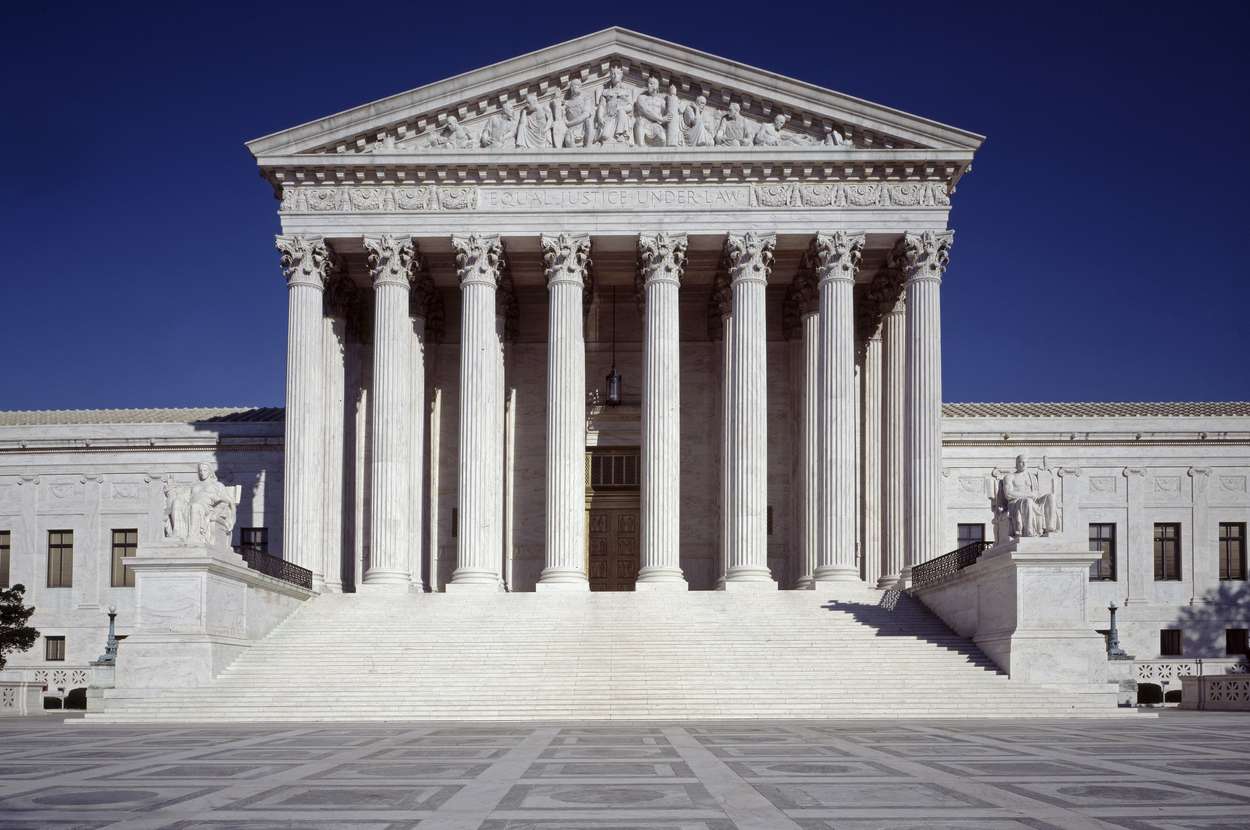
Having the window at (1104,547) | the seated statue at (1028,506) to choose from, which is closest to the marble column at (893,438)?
the seated statue at (1028,506)

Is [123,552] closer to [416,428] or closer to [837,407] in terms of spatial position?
[416,428]

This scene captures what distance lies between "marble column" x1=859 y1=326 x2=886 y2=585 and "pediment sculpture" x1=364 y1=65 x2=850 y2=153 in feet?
30.5

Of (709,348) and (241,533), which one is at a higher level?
(709,348)

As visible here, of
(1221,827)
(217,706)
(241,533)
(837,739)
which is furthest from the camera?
(241,533)

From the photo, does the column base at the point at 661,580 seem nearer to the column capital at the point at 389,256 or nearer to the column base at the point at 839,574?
the column base at the point at 839,574

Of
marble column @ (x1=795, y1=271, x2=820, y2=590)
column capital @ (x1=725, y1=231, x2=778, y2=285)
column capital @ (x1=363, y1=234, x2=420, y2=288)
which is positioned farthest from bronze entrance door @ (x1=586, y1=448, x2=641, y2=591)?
column capital @ (x1=363, y1=234, x2=420, y2=288)

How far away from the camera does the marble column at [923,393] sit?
4150 cm

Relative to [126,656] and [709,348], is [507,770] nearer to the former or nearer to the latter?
[126,656]

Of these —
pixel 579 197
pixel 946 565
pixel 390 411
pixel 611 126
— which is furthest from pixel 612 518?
pixel 946 565

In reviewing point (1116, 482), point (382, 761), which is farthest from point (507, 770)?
point (1116, 482)

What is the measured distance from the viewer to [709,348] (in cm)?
5103

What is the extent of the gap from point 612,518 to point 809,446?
9.13 metres

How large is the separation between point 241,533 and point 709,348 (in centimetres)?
1996

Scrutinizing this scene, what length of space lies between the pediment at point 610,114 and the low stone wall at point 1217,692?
18363mm
